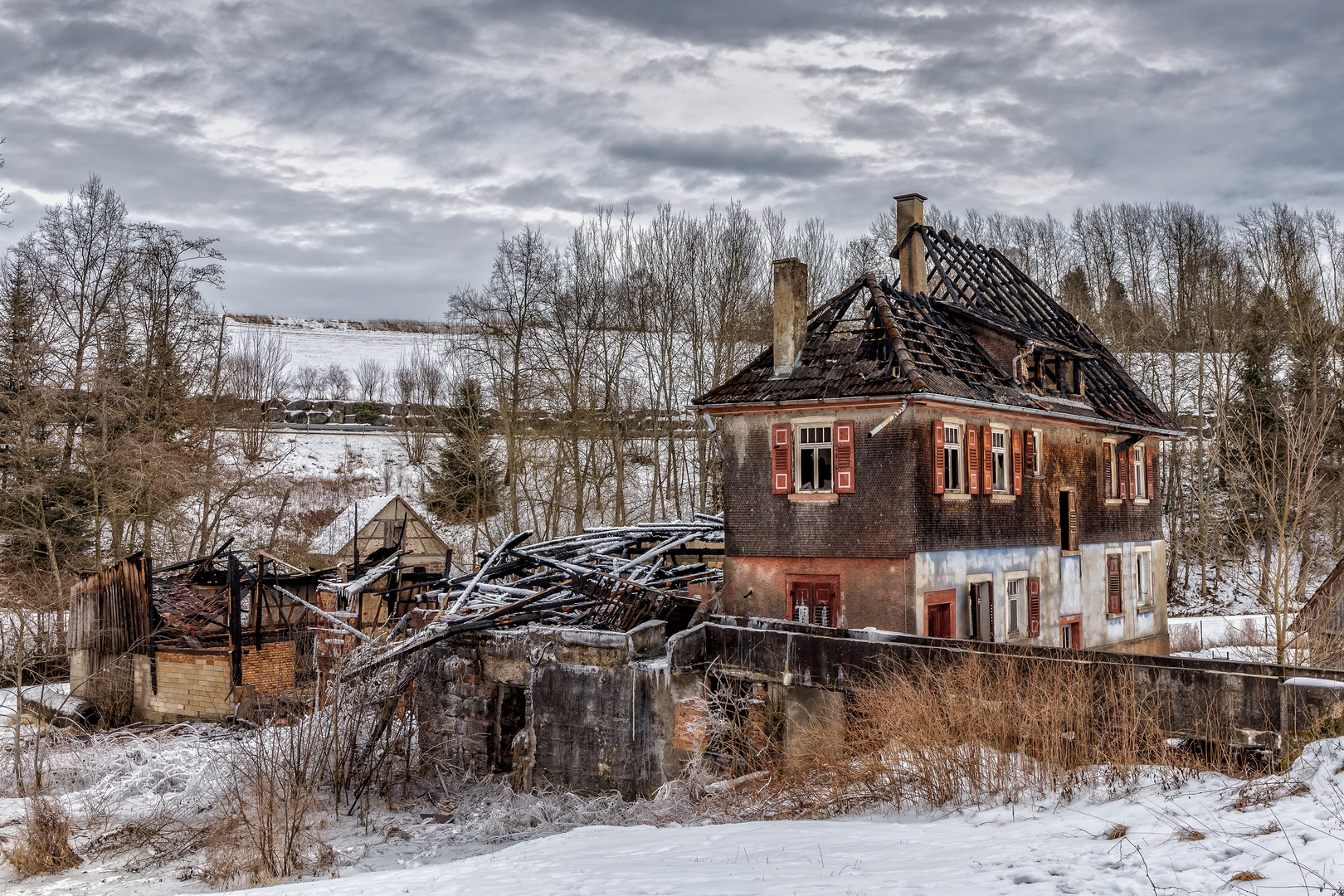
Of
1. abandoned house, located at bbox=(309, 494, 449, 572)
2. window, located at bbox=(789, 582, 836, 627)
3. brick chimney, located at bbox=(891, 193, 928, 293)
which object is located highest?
brick chimney, located at bbox=(891, 193, 928, 293)

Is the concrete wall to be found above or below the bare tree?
below

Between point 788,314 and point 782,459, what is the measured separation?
358cm

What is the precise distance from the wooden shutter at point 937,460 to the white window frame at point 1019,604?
4.01 meters

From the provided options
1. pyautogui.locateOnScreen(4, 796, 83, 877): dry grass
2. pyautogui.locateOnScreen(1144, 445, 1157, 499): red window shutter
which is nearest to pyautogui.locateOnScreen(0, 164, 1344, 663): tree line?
pyautogui.locateOnScreen(1144, 445, 1157, 499): red window shutter

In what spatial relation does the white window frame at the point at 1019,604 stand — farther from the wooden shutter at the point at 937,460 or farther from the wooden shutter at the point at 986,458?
the wooden shutter at the point at 937,460

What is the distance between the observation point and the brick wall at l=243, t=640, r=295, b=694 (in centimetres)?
2536

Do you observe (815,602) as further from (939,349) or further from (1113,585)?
(1113,585)

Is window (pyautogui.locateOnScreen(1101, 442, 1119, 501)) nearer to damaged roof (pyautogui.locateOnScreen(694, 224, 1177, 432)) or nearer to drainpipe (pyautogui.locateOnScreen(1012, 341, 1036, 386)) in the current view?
damaged roof (pyautogui.locateOnScreen(694, 224, 1177, 432))

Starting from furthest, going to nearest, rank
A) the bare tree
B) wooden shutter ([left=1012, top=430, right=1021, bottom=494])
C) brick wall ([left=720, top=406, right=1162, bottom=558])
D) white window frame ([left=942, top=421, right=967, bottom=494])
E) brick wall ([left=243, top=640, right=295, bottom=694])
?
the bare tree
brick wall ([left=243, top=640, right=295, bottom=694])
wooden shutter ([left=1012, top=430, right=1021, bottom=494])
white window frame ([left=942, top=421, right=967, bottom=494])
brick wall ([left=720, top=406, right=1162, bottom=558])

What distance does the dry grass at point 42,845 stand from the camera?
1555 cm

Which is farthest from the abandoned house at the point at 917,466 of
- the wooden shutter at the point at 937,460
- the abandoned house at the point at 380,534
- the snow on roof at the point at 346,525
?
the snow on roof at the point at 346,525

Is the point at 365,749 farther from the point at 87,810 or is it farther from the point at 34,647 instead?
the point at 34,647

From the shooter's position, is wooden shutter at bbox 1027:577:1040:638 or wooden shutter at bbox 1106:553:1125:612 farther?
wooden shutter at bbox 1106:553:1125:612

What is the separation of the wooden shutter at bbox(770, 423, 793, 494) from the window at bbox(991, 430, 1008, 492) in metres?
5.38
